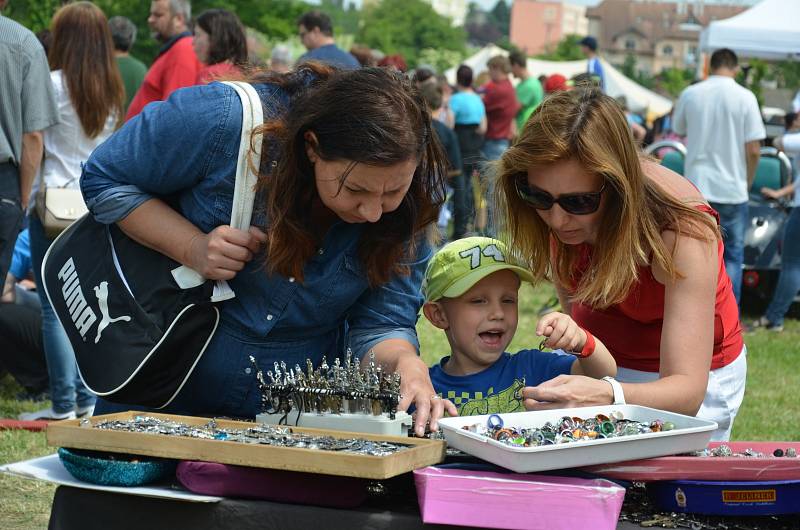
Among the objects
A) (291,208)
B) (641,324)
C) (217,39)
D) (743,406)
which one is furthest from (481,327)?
(217,39)

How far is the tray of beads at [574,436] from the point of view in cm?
177

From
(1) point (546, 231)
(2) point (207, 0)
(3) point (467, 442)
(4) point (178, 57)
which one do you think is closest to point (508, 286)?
(1) point (546, 231)

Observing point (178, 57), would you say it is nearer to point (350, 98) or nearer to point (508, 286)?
point (508, 286)

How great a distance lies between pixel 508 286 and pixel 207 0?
22379 mm

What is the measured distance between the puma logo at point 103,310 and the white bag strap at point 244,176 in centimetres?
15

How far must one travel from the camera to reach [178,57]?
230 inches

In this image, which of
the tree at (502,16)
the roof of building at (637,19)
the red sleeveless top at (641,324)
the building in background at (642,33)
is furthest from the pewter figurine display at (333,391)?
the tree at (502,16)

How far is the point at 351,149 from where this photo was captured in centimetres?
204

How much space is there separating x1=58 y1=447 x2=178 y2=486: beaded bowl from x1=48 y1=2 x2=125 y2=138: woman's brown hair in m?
3.09

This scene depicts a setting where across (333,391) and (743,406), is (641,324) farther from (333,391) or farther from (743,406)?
(743,406)

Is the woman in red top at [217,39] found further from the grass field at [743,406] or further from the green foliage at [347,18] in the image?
the green foliage at [347,18]

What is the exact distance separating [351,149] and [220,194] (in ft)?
1.11

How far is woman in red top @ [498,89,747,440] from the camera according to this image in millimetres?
2281

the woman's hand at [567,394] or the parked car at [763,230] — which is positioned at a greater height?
the woman's hand at [567,394]
